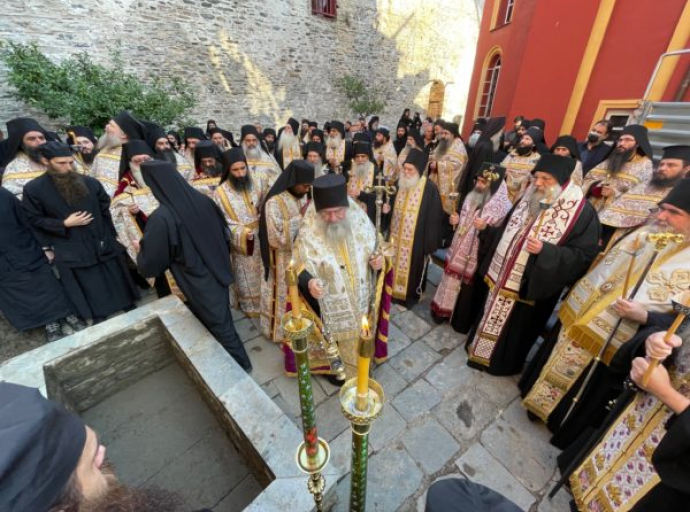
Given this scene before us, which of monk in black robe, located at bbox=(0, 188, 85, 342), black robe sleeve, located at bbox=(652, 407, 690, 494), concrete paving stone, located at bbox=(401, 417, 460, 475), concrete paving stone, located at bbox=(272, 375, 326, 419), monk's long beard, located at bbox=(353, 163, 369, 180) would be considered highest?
monk's long beard, located at bbox=(353, 163, 369, 180)

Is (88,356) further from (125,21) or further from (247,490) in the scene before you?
(125,21)

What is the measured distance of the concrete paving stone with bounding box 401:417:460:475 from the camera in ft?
8.43

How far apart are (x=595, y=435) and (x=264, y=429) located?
91.2 inches

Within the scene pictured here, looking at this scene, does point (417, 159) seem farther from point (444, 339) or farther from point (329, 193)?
point (444, 339)

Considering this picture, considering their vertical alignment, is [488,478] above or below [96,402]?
below

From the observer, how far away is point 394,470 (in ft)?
8.27

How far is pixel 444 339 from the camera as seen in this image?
3939mm

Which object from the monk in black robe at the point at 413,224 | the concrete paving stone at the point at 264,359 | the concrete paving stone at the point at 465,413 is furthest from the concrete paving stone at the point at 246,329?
the concrete paving stone at the point at 465,413

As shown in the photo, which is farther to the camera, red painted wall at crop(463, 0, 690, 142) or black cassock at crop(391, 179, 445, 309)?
red painted wall at crop(463, 0, 690, 142)

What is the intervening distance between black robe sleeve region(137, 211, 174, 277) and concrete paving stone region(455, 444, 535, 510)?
3.20 metres

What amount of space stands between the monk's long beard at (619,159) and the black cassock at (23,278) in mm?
8173

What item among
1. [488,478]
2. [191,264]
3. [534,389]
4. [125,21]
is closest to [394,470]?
[488,478]

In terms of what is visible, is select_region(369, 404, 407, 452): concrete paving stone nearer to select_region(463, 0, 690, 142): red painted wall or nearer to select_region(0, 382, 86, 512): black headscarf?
select_region(0, 382, 86, 512): black headscarf

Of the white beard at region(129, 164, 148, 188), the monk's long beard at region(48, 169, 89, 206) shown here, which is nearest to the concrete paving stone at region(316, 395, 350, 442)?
the white beard at region(129, 164, 148, 188)
